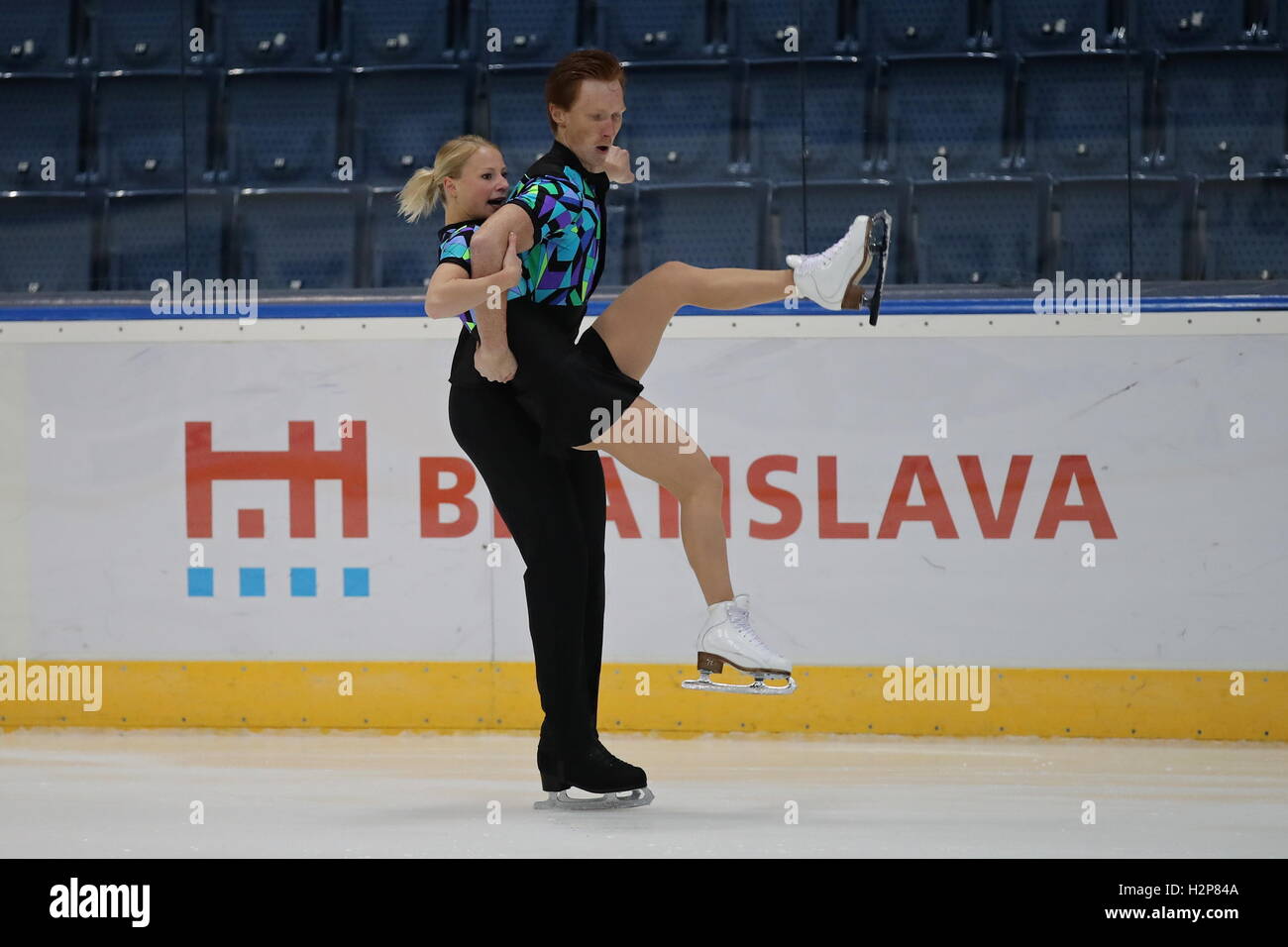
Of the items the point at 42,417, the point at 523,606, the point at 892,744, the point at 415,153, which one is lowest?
the point at 892,744

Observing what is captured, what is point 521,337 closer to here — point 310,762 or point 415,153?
point 310,762

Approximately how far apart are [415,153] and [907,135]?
1.74m

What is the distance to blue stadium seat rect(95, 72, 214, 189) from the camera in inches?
212

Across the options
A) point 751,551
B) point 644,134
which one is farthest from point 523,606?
point 644,134

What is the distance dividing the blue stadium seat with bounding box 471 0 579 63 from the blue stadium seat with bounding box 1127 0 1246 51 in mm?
1960

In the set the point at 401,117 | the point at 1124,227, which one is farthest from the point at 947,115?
the point at 401,117

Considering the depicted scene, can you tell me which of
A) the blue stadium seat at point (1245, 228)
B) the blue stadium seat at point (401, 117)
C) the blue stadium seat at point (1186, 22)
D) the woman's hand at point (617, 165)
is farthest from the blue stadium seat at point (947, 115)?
the woman's hand at point (617, 165)

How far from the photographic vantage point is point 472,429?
11.1ft

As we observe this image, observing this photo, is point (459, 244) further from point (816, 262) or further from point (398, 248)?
point (398, 248)

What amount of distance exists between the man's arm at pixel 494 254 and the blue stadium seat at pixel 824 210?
2058 mm

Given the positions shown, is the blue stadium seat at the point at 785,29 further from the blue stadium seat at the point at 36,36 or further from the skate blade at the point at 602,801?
the skate blade at the point at 602,801

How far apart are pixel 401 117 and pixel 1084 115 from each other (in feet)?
7.79

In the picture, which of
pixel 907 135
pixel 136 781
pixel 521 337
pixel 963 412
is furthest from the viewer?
pixel 907 135

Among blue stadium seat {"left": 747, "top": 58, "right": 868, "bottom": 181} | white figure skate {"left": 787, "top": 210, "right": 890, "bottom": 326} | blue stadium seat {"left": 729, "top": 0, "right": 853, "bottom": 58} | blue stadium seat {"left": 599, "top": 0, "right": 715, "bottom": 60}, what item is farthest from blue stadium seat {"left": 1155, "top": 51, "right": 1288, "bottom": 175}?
white figure skate {"left": 787, "top": 210, "right": 890, "bottom": 326}
